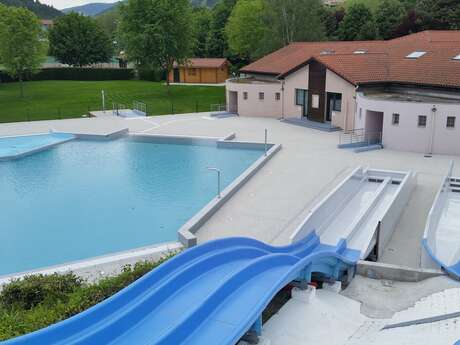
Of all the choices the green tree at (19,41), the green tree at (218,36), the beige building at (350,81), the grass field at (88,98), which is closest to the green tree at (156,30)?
the grass field at (88,98)

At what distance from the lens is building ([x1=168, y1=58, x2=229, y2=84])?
192 ft

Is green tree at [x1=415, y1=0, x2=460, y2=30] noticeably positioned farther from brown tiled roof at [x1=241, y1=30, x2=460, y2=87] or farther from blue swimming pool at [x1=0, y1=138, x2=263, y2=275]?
blue swimming pool at [x1=0, y1=138, x2=263, y2=275]

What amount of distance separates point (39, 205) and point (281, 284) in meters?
12.0

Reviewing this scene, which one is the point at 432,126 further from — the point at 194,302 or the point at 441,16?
the point at 441,16

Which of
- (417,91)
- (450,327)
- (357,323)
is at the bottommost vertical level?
(357,323)

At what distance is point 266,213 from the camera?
658 inches

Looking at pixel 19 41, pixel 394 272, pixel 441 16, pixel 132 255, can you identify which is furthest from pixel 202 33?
pixel 394 272

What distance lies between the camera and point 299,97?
1335 inches

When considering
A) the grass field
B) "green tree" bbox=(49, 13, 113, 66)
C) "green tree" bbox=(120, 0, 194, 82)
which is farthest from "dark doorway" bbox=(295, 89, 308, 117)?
"green tree" bbox=(49, 13, 113, 66)

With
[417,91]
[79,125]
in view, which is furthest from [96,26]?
[417,91]

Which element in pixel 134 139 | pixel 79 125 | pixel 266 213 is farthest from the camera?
pixel 79 125

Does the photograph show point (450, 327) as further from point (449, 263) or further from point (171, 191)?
point (171, 191)

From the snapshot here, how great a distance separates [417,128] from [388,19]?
4085 centimetres

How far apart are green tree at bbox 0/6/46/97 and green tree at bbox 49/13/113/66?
24.8 m
